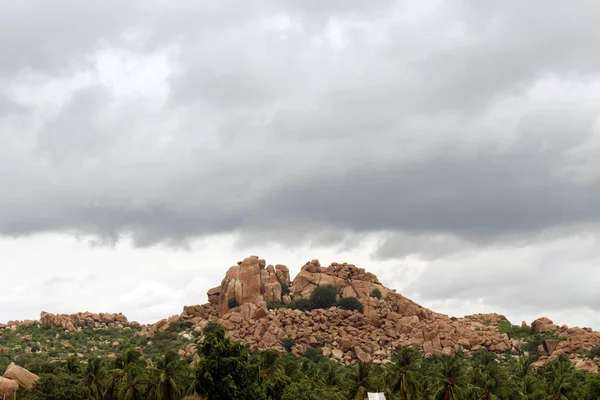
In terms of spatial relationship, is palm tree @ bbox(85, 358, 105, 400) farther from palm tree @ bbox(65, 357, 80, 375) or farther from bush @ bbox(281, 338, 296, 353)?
bush @ bbox(281, 338, 296, 353)

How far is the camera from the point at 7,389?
272ft

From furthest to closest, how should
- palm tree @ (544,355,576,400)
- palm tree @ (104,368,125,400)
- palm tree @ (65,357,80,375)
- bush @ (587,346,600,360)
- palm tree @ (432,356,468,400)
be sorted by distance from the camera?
bush @ (587,346,600,360), palm tree @ (544,355,576,400), palm tree @ (65,357,80,375), palm tree @ (432,356,468,400), palm tree @ (104,368,125,400)

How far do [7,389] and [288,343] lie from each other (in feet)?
333

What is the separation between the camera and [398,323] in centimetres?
19450

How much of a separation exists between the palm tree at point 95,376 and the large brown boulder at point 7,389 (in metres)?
10.3

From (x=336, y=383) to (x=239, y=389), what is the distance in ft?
122

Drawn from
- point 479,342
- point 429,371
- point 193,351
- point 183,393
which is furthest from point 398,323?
point 183,393

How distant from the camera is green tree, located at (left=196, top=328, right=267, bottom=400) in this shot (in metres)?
82.3

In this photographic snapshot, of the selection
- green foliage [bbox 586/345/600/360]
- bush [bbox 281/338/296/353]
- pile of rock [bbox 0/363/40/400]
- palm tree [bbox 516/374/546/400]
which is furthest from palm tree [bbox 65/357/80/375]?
green foliage [bbox 586/345/600/360]

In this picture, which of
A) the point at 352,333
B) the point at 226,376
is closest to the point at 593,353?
the point at 352,333

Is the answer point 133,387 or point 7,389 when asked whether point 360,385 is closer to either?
point 133,387

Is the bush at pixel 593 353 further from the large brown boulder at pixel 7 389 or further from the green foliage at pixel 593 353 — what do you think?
the large brown boulder at pixel 7 389

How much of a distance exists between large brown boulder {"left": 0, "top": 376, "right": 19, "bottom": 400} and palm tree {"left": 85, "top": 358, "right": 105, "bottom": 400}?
1032 cm

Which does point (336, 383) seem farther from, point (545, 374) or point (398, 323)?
point (398, 323)
